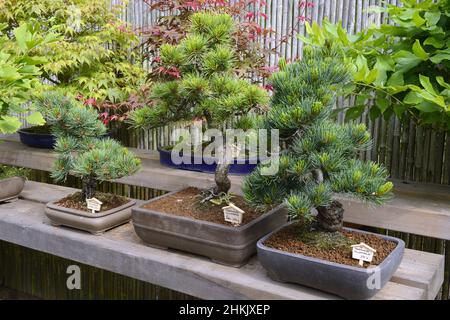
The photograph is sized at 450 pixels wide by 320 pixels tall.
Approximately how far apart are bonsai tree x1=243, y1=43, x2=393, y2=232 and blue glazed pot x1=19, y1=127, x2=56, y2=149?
136 cm

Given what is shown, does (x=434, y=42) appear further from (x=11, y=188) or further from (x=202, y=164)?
(x=11, y=188)

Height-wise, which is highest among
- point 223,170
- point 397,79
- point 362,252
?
point 397,79

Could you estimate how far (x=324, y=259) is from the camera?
1.02m

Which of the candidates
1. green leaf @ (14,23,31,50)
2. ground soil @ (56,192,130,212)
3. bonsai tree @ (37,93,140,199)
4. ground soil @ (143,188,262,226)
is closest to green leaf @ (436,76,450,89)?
ground soil @ (143,188,262,226)

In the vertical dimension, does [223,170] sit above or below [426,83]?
below

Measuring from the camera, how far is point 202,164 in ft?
5.77

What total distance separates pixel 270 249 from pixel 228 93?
44 centimetres

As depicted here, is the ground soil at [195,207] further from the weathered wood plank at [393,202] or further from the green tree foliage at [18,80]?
the green tree foliage at [18,80]

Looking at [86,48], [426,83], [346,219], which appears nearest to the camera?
[426,83]

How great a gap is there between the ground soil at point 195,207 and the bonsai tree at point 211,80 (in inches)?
2.4

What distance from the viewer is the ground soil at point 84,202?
1469mm

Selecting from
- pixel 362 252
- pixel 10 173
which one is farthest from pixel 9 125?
pixel 362 252

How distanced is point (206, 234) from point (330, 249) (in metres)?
0.31
